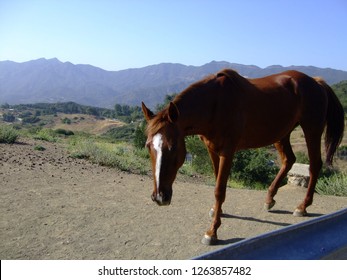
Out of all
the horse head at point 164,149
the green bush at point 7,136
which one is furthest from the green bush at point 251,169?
the horse head at point 164,149

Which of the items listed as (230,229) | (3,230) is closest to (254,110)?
(230,229)

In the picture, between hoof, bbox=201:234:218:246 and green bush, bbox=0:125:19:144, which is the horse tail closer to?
hoof, bbox=201:234:218:246

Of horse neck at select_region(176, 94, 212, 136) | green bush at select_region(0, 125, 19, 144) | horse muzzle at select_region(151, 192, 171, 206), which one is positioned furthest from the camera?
green bush at select_region(0, 125, 19, 144)

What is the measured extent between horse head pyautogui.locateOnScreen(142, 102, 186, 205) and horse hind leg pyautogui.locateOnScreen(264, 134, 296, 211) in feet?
8.60

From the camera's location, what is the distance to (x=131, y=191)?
6.54m

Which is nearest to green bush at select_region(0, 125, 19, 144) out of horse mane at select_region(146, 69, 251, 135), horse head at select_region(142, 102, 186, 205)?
horse mane at select_region(146, 69, 251, 135)

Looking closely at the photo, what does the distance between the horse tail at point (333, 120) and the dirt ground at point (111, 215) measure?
1.17 metres

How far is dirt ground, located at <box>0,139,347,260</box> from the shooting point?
3.83 meters

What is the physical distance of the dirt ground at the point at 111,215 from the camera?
3.83m

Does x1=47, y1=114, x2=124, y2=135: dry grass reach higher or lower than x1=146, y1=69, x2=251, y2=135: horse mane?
lower

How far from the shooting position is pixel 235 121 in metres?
3.94

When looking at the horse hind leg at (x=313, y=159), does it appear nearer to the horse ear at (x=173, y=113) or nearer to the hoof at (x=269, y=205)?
the hoof at (x=269, y=205)

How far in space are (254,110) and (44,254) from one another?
304cm

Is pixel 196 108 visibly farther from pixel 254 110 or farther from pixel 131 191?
pixel 131 191
